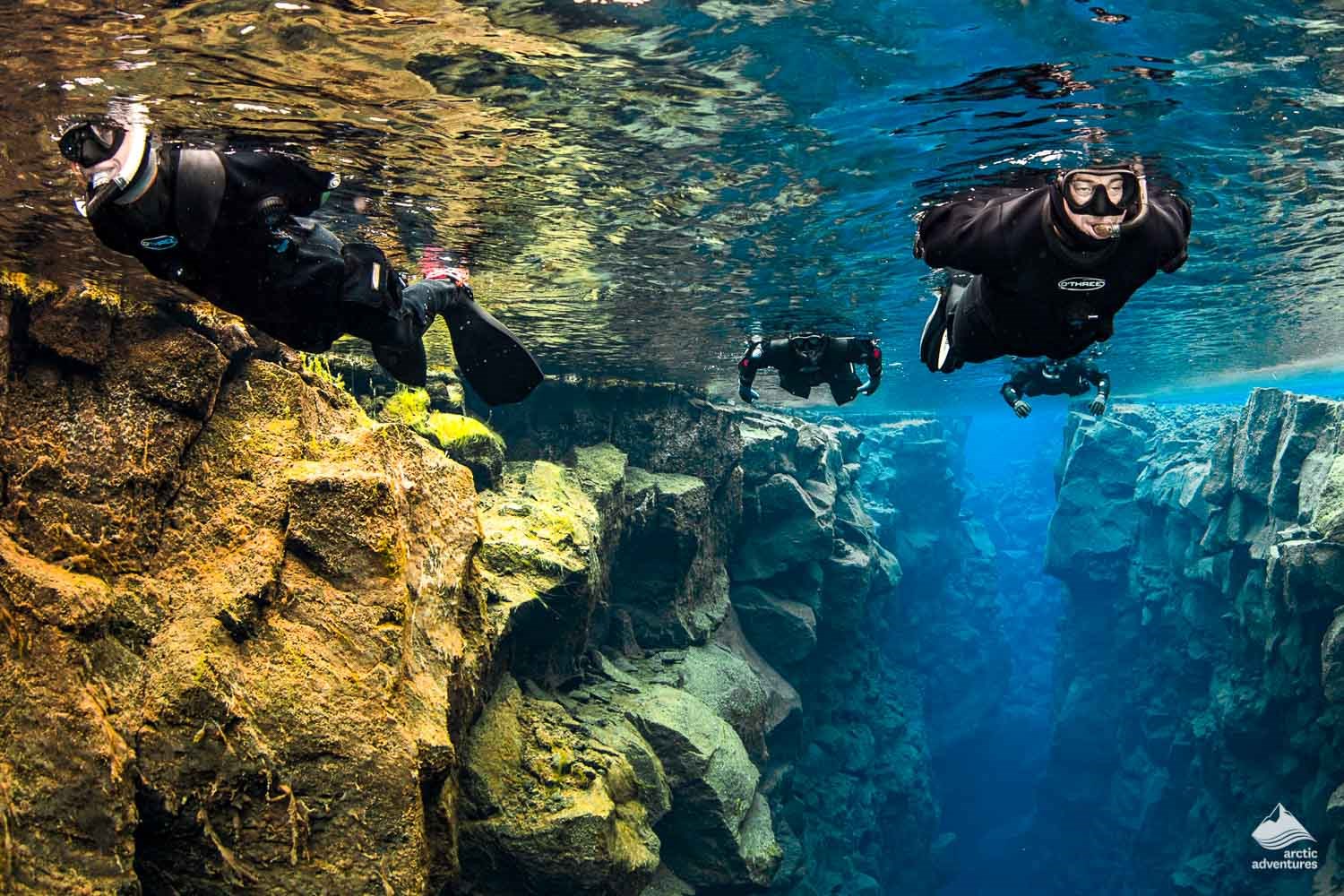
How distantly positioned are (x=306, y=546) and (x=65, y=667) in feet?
4.89

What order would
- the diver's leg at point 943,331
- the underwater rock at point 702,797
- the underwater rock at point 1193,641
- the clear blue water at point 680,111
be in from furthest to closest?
the underwater rock at point 1193,641
the underwater rock at point 702,797
the clear blue water at point 680,111
the diver's leg at point 943,331

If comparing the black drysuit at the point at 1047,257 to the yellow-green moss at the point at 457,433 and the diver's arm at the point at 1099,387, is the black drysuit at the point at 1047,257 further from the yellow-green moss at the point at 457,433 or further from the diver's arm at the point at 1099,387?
the diver's arm at the point at 1099,387

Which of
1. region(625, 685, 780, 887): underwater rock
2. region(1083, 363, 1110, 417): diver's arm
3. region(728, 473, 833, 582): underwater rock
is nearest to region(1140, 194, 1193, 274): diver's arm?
region(1083, 363, 1110, 417): diver's arm

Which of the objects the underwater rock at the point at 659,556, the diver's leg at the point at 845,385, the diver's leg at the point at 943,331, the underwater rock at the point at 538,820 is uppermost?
the diver's leg at the point at 943,331

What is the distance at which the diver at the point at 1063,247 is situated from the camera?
3.72 m

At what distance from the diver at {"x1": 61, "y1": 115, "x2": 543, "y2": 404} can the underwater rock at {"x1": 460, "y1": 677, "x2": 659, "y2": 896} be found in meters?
4.30

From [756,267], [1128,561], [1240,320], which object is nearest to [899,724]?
[1128,561]

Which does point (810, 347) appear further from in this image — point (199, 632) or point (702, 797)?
point (199, 632)

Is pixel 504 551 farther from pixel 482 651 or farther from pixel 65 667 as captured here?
pixel 65 667

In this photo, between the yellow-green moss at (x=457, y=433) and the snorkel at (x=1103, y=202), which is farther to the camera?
the yellow-green moss at (x=457, y=433)

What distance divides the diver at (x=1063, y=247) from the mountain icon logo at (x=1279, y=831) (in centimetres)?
2189

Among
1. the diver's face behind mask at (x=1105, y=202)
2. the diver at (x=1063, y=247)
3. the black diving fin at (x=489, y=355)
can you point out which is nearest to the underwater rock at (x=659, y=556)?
the black diving fin at (x=489, y=355)

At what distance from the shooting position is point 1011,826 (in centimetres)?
3962

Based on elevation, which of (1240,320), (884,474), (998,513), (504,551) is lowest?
(998,513)
